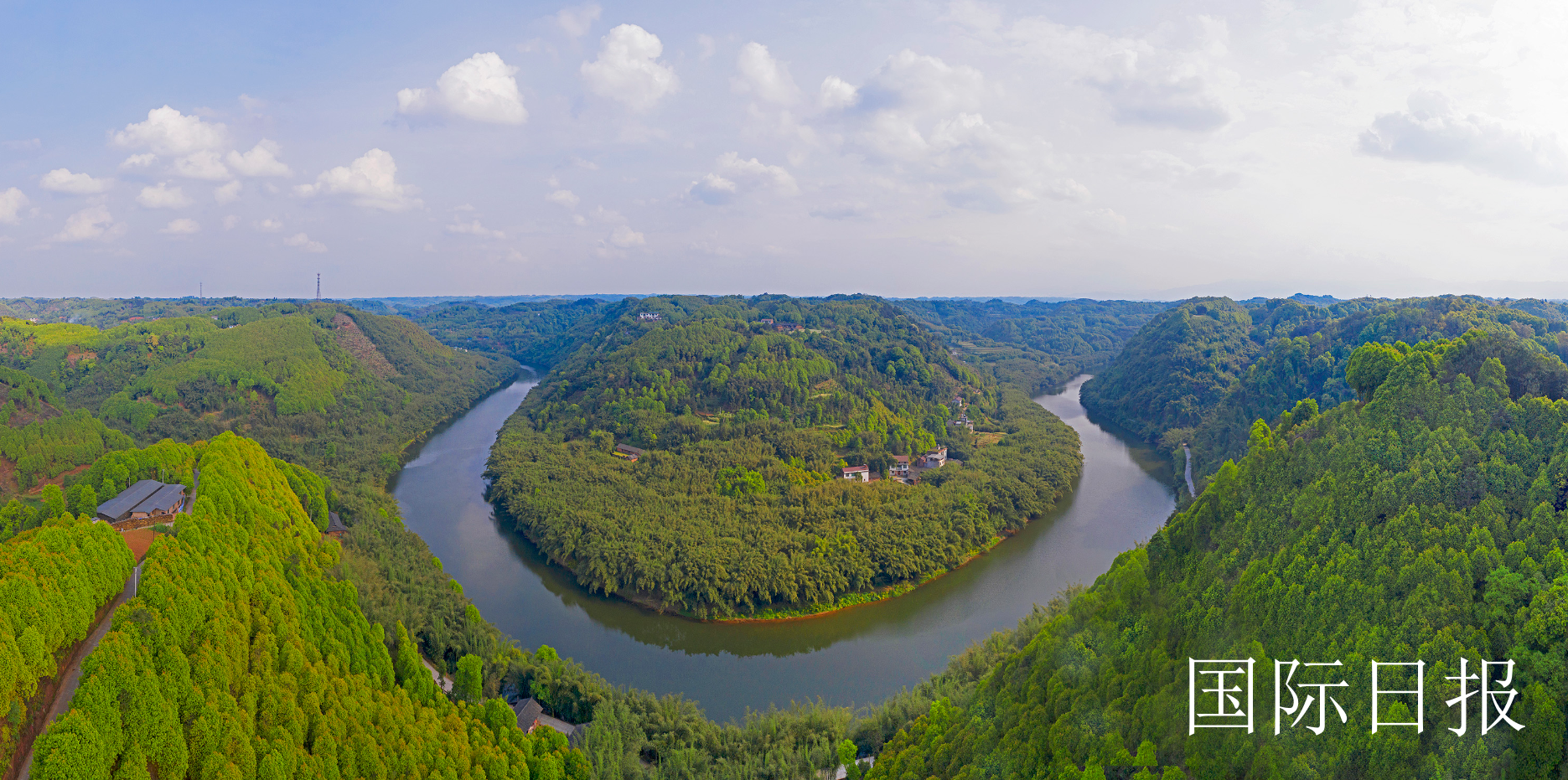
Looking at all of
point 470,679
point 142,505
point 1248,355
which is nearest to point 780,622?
point 470,679

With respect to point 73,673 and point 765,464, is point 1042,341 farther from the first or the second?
point 73,673

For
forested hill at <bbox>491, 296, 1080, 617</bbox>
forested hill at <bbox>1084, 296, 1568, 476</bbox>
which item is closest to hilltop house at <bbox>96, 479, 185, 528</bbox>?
forested hill at <bbox>491, 296, 1080, 617</bbox>

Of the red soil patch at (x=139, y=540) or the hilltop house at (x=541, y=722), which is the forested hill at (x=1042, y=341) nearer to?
the hilltop house at (x=541, y=722)

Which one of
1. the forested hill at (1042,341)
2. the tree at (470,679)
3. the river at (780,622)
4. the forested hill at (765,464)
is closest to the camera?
the tree at (470,679)

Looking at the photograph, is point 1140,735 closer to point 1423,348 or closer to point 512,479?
point 1423,348

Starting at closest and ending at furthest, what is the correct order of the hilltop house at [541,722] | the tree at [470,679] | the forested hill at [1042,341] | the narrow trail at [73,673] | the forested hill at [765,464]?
the narrow trail at [73,673] < the hilltop house at [541,722] < the tree at [470,679] < the forested hill at [765,464] < the forested hill at [1042,341]

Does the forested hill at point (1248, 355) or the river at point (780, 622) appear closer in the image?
the river at point (780, 622)

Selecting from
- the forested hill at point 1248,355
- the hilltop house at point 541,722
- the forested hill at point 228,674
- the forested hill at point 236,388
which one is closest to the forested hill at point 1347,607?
the hilltop house at point 541,722
